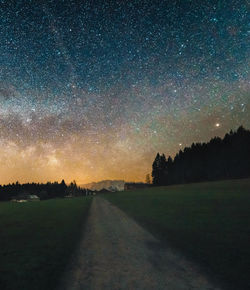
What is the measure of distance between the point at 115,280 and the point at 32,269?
361 centimetres

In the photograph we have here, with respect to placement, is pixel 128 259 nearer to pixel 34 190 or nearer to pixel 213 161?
pixel 213 161

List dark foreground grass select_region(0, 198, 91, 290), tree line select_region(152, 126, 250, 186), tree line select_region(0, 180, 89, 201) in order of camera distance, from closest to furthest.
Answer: dark foreground grass select_region(0, 198, 91, 290)
tree line select_region(152, 126, 250, 186)
tree line select_region(0, 180, 89, 201)

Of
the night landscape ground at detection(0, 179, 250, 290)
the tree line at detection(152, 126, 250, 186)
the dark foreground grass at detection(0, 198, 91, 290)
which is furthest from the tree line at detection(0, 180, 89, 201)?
the night landscape ground at detection(0, 179, 250, 290)

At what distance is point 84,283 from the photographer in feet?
18.0

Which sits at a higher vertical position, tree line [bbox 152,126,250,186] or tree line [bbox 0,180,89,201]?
tree line [bbox 152,126,250,186]

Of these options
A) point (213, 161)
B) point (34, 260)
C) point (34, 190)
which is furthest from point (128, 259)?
point (34, 190)

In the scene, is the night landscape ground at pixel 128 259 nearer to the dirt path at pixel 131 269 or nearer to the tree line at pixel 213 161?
the dirt path at pixel 131 269

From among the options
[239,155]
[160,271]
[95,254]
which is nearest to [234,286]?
[160,271]

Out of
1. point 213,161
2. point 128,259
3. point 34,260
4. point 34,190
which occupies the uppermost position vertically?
point 213,161

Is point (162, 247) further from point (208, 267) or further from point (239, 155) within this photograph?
point (239, 155)

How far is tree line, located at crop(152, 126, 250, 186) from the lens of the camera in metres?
68.9

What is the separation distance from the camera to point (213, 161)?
79312 millimetres

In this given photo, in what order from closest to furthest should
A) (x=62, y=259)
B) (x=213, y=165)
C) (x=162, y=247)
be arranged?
(x=62, y=259) < (x=162, y=247) < (x=213, y=165)

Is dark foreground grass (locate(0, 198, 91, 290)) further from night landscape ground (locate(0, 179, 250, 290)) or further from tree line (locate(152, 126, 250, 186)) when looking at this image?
tree line (locate(152, 126, 250, 186))
